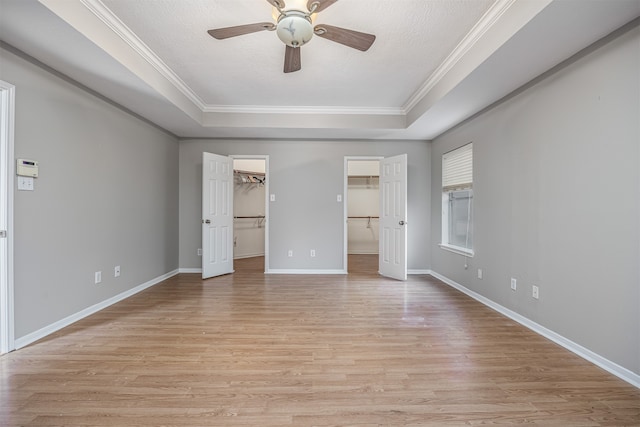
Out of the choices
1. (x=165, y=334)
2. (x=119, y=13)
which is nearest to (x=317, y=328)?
(x=165, y=334)

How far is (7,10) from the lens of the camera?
5.56ft

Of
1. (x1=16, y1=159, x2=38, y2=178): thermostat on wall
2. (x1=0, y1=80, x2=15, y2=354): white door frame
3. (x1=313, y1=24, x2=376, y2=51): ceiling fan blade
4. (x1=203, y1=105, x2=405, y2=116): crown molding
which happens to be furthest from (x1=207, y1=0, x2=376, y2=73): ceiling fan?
(x1=203, y1=105, x2=405, y2=116): crown molding

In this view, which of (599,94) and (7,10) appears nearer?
(7,10)

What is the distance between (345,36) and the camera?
2006mm

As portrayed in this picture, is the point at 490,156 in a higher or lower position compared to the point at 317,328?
higher

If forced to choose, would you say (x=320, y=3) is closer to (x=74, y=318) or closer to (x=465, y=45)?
(x=465, y=45)

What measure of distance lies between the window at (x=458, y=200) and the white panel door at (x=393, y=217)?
70cm

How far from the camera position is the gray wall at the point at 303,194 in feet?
15.8

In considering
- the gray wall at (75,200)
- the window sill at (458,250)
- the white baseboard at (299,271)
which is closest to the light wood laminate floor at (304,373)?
the gray wall at (75,200)

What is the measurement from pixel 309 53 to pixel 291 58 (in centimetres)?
44

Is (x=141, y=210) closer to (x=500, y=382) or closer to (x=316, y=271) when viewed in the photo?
(x=316, y=271)

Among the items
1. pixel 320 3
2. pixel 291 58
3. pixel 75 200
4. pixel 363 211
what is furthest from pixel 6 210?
pixel 363 211

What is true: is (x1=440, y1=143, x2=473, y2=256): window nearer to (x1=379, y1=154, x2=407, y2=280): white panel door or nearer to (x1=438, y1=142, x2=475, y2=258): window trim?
(x1=438, y1=142, x2=475, y2=258): window trim

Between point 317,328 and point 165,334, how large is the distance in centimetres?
138
